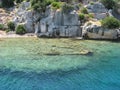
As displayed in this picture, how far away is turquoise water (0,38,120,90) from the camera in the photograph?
33312mm

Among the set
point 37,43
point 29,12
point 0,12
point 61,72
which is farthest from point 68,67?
point 0,12

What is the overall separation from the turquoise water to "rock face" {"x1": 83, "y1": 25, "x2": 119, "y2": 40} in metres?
7.46

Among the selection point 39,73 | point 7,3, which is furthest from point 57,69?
point 7,3

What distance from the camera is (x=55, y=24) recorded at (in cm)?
7100

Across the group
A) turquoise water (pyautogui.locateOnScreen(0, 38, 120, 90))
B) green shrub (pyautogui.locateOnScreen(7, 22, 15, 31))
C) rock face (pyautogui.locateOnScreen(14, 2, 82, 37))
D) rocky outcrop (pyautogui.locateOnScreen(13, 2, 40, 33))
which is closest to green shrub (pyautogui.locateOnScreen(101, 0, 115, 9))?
rock face (pyautogui.locateOnScreen(14, 2, 82, 37))

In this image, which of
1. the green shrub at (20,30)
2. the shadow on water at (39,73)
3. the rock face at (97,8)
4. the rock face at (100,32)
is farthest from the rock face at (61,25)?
the shadow on water at (39,73)

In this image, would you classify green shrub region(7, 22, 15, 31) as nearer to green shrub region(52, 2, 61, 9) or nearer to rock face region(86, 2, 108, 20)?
green shrub region(52, 2, 61, 9)

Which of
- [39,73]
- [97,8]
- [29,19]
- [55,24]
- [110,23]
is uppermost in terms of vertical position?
[97,8]

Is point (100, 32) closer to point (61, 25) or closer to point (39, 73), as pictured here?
point (61, 25)

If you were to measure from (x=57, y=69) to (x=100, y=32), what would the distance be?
2830 cm

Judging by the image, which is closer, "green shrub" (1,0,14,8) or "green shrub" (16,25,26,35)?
"green shrub" (16,25,26,35)

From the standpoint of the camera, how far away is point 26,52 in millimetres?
52531

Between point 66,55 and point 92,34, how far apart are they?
1846cm

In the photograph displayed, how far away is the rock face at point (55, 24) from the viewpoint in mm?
70000
